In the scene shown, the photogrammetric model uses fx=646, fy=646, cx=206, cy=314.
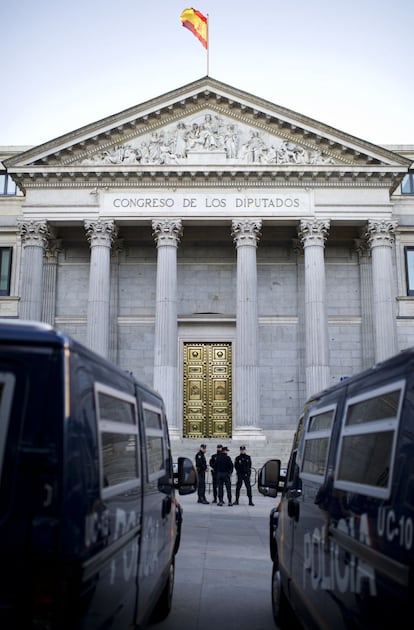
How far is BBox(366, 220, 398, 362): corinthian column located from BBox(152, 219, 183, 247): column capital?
28.1 feet

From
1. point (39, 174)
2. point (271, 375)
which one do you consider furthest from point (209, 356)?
point (39, 174)

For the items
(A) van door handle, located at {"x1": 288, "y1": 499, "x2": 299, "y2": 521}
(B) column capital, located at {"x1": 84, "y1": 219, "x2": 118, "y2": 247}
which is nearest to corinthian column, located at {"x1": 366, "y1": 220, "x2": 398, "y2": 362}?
(B) column capital, located at {"x1": 84, "y1": 219, "x2": 118, "y2": 247}

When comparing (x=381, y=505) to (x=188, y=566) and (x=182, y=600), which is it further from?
(x=188, y=566)

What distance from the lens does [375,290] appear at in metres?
27.9

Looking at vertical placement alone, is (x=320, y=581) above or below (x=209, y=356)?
below

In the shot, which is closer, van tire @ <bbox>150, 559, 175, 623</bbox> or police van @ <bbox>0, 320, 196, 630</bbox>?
police van @ <bbox>0, 320, 196, 630</bbox>

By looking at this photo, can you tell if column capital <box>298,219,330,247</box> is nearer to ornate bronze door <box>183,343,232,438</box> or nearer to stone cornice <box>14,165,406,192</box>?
stone cornice <box>14,165,406,192</box>

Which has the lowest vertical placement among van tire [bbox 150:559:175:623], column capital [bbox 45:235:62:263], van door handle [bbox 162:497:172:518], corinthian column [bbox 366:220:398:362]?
van tire [bbox 150:559:175:623]

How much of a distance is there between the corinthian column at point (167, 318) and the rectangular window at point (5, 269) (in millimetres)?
8044

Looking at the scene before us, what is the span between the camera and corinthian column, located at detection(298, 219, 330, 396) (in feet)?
89.2

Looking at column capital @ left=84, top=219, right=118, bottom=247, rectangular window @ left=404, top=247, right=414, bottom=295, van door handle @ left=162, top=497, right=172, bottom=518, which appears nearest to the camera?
van door handle @ left=162, top=497, right=172, bottom=518

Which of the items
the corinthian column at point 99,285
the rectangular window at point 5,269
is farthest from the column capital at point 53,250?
the corinthian column at point 99,285

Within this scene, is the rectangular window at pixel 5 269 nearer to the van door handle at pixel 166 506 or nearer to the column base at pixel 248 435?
the column base at pixel 248 435

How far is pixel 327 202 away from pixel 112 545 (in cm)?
2644
